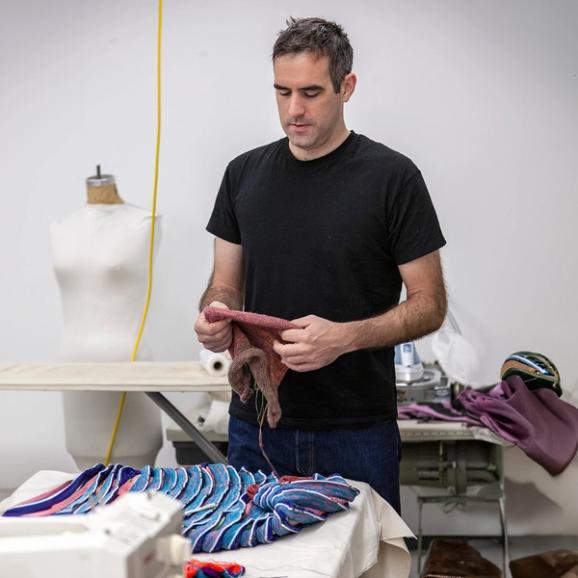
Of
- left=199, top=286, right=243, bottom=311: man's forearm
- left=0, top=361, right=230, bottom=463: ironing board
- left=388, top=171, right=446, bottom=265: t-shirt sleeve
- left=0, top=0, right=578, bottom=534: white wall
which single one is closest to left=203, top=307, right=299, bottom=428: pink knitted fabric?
left=199, top=286, right=243, bottom=311: man's forearm

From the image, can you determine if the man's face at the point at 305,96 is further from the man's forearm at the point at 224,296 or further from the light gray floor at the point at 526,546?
the light gray floor at the point at 526,546

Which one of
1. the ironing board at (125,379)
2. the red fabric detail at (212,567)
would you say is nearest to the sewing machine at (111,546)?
the red fabric detail at (212,567)

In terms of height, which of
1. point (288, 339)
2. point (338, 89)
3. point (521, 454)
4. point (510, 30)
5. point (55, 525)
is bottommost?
point (521, 454)

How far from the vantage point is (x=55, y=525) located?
4.73ft

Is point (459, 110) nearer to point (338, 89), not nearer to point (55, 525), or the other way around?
point (338, 89)

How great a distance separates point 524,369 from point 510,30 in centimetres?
148

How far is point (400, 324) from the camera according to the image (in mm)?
2268

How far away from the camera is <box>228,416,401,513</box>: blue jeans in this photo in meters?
2.38

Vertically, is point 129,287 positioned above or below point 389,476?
above

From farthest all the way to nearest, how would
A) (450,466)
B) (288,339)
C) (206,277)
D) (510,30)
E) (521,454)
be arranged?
1. (206,277)
2. (510,30)
3. (521,454)
4. (450,466)
5. (288,339)

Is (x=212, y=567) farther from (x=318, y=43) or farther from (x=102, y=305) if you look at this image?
(x=102, y=305)

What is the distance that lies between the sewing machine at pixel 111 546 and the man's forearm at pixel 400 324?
0.84m

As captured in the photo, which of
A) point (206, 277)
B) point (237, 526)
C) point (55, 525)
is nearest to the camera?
point (55, 525)

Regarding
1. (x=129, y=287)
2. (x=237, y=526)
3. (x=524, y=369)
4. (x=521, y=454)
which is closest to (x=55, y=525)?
(x=237, y=526)
